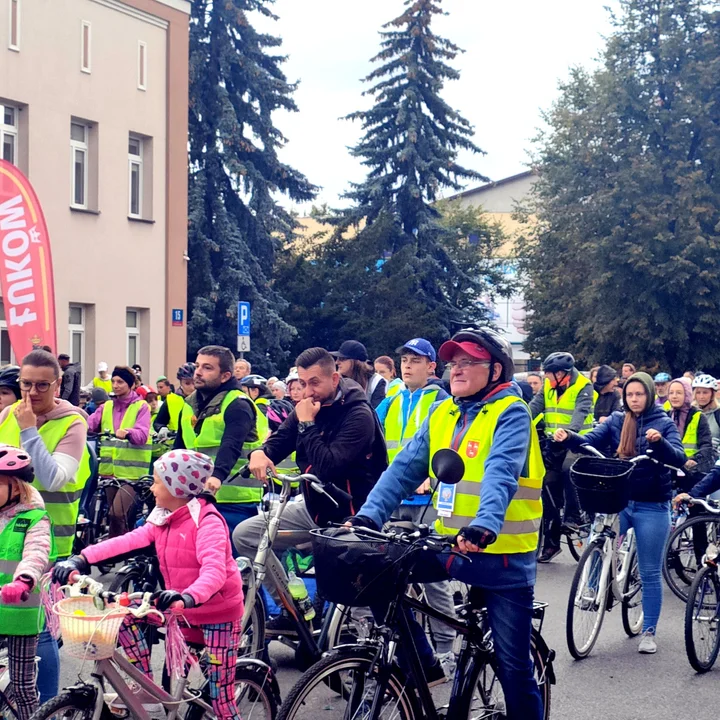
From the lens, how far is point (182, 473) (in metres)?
5.03

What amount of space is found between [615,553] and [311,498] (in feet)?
8.56

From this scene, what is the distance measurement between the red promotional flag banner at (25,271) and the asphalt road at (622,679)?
1037cm

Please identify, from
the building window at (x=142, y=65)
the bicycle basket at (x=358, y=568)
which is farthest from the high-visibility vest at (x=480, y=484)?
the building window at (x=142, y=65)

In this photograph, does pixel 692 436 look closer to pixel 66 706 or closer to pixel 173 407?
pixel 173 407

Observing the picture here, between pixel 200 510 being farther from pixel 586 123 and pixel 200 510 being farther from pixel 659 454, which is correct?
pixel 586 123

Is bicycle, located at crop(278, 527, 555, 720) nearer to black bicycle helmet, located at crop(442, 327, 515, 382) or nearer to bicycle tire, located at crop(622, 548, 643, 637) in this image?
black bicycle helmet, located at crop(442, 327, 515, 382)

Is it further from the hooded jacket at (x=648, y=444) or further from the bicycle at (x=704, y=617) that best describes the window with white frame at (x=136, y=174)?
the bicycle at (x=704, y=617)

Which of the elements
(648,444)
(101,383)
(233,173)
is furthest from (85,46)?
(648,444)

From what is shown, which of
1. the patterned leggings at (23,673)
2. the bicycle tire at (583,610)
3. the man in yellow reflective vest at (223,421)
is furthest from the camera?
the bicycle tire at (583,610)

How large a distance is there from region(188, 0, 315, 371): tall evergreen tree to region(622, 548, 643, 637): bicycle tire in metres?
26.1

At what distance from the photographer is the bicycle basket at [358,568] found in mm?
4238

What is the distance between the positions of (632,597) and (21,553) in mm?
4848

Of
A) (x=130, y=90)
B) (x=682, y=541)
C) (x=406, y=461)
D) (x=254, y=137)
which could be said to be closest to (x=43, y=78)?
(x=130, y=90)

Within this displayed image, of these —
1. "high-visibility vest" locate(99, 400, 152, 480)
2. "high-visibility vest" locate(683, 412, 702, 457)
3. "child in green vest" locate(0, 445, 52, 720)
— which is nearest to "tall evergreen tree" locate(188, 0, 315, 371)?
"high-visibility vest" locate(99, 400, 152, 480)
